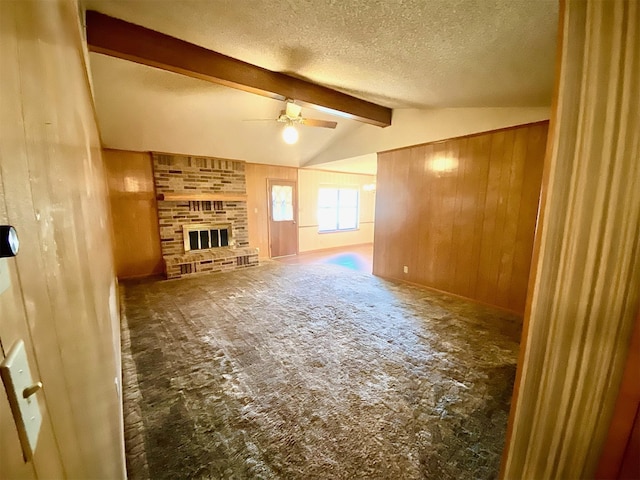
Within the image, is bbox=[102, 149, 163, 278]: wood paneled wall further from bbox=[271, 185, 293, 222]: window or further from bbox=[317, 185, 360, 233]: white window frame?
bbox=[317, 185, 360, 233]: white window frame

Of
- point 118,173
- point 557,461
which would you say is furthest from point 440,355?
point 118,173

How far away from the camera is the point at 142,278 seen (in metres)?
4.84

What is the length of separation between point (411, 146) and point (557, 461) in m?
4.15

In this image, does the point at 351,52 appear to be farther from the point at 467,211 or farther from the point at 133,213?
the point at 133,213

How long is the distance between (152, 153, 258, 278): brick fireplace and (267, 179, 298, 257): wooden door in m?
0.71

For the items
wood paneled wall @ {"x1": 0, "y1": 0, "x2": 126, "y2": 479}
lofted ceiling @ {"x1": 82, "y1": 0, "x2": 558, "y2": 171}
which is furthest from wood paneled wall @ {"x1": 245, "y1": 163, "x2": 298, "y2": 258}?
wood paneled wall @ {"x1": 0, "y1": 0, "x2": 126, "y2": 479}

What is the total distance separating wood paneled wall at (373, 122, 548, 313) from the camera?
3115 mm

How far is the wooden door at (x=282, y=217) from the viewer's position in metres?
6.49

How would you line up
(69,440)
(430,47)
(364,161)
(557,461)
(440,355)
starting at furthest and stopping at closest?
(364,161), (440,355), (430,47), (557,461), (69,440)

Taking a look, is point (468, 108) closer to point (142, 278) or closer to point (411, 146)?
point (411, 146)

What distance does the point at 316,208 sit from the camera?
7250 millimetres

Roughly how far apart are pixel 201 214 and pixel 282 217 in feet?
6.42

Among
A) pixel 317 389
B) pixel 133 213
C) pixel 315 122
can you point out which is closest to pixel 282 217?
pixel 133 213

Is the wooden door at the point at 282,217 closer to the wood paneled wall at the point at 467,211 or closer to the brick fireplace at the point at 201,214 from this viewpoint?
the brick fireplace at the point at 201,214
